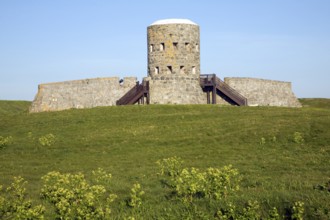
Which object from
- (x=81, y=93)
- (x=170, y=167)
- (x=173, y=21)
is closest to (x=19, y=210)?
(x=170, y=167)

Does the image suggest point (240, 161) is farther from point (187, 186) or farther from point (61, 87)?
point (61, 87)

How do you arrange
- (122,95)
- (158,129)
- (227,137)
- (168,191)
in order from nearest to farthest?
(168,191) < (227,137) < (158,129) < (122,95)

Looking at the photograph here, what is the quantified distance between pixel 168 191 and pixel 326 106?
43389 mm

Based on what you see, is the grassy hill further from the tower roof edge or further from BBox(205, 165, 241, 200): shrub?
the tower roof edge

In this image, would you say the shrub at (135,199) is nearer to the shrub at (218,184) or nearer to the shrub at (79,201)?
the shrub at (79,201)

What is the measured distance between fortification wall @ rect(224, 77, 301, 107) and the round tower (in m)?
4.23

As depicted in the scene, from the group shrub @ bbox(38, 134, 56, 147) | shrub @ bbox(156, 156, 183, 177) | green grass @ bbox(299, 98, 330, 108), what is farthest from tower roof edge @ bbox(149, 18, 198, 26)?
shrub @ bbox(156, 156, 183, 177)

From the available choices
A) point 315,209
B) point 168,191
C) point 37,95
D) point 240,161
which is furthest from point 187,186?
point 37,95

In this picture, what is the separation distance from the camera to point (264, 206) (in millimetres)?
17078

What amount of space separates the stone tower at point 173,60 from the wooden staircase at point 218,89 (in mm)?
1349

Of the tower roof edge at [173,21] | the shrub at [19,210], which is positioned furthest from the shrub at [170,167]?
the tower roof edge at [173,21]

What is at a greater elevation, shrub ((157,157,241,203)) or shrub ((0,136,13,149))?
shrub ((0,136,13,149))

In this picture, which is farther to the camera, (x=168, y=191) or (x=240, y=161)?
(x=240, y=161)

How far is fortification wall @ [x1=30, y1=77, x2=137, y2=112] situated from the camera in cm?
5309
